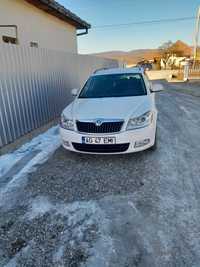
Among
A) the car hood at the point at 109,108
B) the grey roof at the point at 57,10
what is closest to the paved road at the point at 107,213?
the car hood at the point at 109,108

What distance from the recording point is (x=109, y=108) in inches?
163

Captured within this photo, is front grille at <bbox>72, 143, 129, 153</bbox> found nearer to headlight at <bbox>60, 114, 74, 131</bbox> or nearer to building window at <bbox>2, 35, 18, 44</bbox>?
headlight at <bbox>60, 114, 74, 131</bbox>

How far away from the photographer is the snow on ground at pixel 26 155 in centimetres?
352

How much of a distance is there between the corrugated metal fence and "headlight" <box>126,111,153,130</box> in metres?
2.72

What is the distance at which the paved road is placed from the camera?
7.14ft

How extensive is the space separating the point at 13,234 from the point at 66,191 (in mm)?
974

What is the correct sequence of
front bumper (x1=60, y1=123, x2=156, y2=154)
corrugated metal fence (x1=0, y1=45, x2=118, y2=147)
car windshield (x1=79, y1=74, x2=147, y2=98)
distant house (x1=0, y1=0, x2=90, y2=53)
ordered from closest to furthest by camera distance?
front bumper (x1=60, y1=123, x2=156, y2=154), corrugated metal fence (x1=0, y1=45, x2=118, y2=147), car windshield (x1=79, y1=74, x2=147, y2=98), distant house (x1=0, y1=0, x2=90, y2=53)

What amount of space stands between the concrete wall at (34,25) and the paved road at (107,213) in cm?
541

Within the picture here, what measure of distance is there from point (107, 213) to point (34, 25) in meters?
8.32

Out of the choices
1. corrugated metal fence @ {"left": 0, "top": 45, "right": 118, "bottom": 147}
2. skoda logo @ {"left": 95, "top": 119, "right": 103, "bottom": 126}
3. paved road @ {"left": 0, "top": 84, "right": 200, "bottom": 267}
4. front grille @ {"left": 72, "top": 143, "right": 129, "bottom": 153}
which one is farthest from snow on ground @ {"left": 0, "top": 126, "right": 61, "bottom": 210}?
skoda logo @ {"left": 95, "top": 119, "right": 103, "bottom": 126}

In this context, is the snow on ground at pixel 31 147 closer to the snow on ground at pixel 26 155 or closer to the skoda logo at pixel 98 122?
the snow on ground at pixel 26 155

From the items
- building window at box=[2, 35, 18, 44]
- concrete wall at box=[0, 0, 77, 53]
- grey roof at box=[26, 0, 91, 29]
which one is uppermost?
grey roof at box=[26, 0, 91, 29]

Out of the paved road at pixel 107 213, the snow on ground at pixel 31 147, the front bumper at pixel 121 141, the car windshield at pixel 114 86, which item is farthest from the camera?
the car windshield at pixel 114 86

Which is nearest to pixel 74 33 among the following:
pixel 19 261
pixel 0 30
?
pixel 0 30
